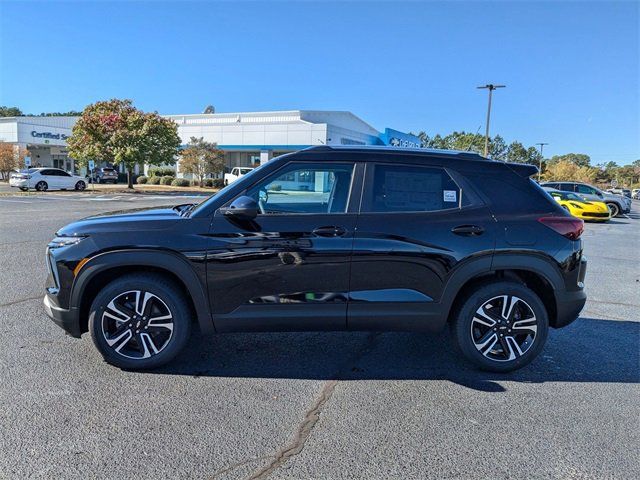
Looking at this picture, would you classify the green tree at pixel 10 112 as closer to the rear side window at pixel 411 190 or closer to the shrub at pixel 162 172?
the shrub at pixel 162 172

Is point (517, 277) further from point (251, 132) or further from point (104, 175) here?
point (104, 175)

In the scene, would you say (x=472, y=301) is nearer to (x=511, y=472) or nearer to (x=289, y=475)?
(x=511, y=472)

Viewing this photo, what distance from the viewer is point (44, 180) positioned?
97.5ft

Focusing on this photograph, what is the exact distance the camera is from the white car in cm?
2852

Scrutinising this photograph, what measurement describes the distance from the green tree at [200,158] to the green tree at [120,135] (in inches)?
320

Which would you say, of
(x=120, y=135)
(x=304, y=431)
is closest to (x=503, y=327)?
(x=304, y=431)

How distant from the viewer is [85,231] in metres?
3.62

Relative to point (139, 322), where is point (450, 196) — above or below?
above

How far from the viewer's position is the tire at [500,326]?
12.6 ft

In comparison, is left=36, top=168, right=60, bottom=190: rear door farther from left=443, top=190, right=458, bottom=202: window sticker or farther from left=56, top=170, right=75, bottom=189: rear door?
left=443, top=190, right=458, bottom=202: window sticker

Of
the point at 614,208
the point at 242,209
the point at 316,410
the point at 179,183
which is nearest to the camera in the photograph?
the point at 316,410

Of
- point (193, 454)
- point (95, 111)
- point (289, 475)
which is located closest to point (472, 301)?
point (289, 475)

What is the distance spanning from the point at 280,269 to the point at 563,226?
7.95 feet

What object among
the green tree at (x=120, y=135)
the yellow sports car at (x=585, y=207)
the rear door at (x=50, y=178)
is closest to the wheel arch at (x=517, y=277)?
the yellow sports car at (x=585, y=207)
